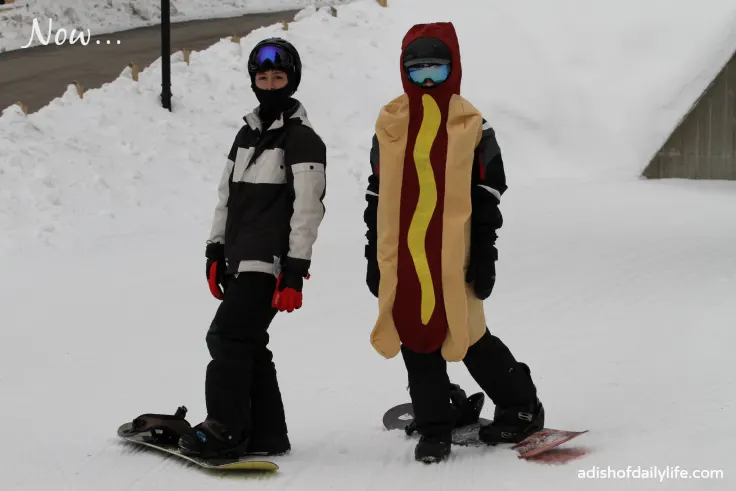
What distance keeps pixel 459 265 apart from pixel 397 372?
203 centimetres

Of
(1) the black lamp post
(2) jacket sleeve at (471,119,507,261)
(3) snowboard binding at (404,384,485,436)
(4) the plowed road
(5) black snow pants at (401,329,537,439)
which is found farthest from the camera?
(4) the plowed road

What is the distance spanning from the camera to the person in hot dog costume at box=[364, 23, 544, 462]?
4172 millimetres

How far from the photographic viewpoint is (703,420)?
4461 mm

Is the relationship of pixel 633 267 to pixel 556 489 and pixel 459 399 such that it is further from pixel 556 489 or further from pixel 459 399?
pixel 556 489

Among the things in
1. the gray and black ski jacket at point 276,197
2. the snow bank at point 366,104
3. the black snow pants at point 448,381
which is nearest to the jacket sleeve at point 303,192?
the gray and black ski jacket at point 276,197

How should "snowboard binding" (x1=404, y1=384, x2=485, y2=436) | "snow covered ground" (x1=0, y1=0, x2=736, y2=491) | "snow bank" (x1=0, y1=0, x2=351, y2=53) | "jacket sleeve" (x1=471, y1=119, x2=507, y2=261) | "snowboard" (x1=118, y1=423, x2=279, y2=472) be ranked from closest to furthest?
1. "snowboard" (x1=118, y1=423, x2=279, y2=472)
2. "jacket sleeve" (x1=471, y1=119, x2=507, y2=261)
3. "snow covered ground" (x1=0, y1=0, x2=736, y2=491)
4. "snowboard binding" (x1=404, y1=384, x2=485, y2=436)
5. "snow bank" (x1=0, y1=0, x2=351, y2=53)

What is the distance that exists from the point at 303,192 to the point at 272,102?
18.4 inches

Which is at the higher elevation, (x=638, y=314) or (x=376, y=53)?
(x=376, y=53)

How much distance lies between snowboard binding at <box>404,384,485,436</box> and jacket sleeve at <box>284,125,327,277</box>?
3.23 feet

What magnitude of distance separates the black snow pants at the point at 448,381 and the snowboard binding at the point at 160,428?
1.05 m

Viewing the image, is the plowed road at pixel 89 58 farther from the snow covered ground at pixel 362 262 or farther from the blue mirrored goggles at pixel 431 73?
the blue mirrored goggles at pixel 431 73

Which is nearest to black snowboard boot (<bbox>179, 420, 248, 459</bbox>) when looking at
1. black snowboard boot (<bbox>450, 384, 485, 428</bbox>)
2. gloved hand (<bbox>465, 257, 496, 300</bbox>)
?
black snowboard boot (<bbox>450, 384, 485, 428</bbox>)

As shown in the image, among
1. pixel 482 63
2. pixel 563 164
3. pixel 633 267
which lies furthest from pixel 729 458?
pixel 482 63

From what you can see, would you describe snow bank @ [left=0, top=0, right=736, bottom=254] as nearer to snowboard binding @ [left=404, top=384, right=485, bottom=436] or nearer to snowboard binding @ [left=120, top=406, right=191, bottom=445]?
snowboard binding @ [left=120, top=406, right=191, bottom=445]
